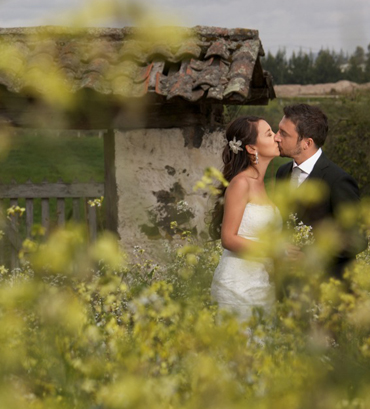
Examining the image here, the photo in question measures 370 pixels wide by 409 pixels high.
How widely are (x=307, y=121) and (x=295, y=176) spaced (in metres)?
0.31

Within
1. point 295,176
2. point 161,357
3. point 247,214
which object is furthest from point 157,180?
point 161,357

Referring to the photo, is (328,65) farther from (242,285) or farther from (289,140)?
(289,140)

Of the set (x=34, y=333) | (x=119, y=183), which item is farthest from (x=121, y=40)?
(x=34, y=333)

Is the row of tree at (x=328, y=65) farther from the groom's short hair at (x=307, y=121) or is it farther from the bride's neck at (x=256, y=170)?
the groom's short hair at (x=307, y=121)

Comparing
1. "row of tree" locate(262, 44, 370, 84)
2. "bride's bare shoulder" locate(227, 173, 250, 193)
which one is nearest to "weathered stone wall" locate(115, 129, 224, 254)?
"bride's bare shoulder" locate(227, 173, 250, 193)

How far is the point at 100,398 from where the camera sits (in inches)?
57.9

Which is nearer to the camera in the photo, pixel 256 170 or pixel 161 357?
pixel 161 357

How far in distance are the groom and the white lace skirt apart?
1.17 feet

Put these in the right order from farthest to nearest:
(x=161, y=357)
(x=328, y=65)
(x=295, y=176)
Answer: (x=295, y=176)
(x=161, y=357)
(x=328, y=65)

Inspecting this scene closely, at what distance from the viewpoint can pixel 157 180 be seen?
4812 millimetres

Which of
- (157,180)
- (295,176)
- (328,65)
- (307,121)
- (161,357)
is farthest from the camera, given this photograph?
(157,180)

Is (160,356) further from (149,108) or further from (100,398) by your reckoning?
(149,108)

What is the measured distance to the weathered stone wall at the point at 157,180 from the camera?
4.80 metres

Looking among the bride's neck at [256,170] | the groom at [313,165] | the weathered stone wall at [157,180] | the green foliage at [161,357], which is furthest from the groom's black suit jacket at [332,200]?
the weathered stone wall at [157,180]
